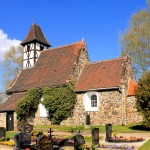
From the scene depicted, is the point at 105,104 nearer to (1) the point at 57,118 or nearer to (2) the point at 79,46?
(1) the point at 57,118

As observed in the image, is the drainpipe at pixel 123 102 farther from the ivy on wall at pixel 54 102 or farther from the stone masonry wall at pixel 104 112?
the ivy on wall at pixel 54 102

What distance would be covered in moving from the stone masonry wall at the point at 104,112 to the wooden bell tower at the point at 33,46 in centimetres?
1163

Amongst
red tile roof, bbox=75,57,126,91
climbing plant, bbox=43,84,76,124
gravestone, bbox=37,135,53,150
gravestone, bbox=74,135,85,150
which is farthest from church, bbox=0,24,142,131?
gravestone, bbox=37,135,53,150

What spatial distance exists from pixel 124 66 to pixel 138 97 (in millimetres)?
6858

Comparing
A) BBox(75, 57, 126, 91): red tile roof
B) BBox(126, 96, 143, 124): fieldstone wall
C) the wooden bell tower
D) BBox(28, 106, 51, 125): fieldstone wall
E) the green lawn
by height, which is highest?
the wooden bell tower

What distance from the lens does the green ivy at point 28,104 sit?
3183cm

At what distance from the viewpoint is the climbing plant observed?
101ft

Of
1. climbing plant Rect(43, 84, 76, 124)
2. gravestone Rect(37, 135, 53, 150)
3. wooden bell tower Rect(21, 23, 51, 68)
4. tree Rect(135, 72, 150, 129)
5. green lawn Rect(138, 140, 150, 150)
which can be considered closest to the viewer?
gravestone Rect(37, 135, 53, 150)

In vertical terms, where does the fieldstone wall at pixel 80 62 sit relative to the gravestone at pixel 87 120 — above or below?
above

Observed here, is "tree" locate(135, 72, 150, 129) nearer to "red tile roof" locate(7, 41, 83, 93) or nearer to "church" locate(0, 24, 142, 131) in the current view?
"church" locate(0, 24, 142, 131)

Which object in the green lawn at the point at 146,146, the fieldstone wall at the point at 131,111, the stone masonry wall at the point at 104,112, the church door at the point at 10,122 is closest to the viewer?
the green lawn at the point at 146,146

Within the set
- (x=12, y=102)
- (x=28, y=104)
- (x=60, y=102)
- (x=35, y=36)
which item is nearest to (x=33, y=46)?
(x=35, y=36)

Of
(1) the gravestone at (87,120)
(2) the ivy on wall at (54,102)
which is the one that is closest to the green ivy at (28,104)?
(2) the ivy on wall at (54,102)

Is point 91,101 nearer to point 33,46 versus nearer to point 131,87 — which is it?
point 131,87
